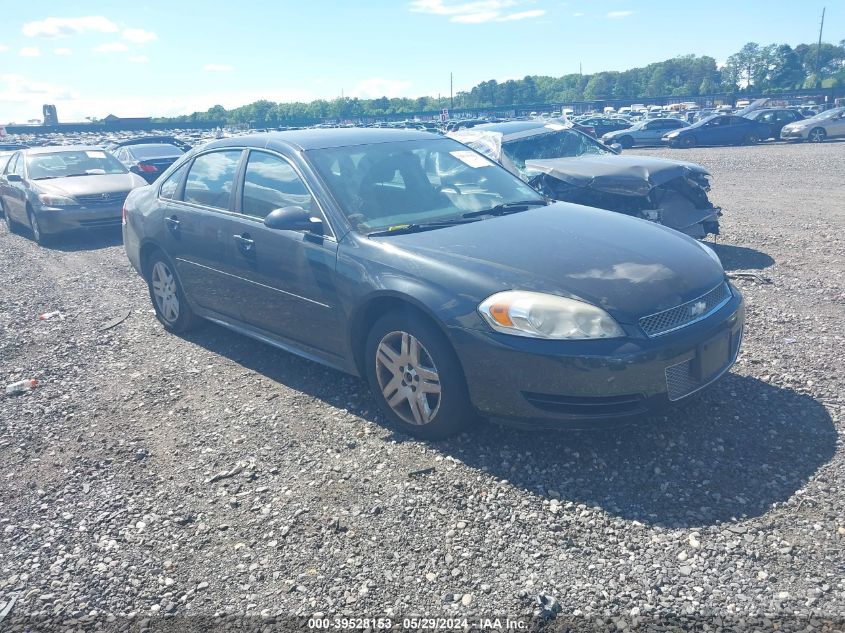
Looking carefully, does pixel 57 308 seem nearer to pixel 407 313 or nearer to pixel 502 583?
pixel 407 313

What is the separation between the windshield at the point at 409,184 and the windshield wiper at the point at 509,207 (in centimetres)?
3

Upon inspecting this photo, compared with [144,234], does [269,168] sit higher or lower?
higher

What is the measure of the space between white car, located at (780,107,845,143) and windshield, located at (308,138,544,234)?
93.8ft

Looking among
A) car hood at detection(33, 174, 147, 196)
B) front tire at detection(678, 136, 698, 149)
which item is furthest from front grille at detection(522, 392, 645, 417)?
front tire at detection(678, 136, 698, 149)

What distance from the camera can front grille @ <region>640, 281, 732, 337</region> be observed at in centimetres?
349

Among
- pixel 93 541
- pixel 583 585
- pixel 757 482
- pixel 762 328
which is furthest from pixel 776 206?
pixel 93 541

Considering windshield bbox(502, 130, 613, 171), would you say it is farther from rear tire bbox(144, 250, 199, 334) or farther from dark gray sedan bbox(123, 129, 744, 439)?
rear tire bbox(144, 250, 199, 334)

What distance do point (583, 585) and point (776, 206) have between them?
10703 millimetres

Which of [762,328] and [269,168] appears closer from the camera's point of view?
[269,168]

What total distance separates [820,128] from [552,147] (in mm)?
24178

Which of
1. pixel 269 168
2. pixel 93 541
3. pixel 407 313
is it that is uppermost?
pixel 269 168

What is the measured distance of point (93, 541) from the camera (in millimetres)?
3307

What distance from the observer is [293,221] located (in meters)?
4.31

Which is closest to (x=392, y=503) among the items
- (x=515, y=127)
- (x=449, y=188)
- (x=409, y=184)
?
(x=409, y=184)
